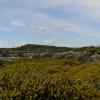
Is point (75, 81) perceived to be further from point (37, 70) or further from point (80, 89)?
point (37, 70)

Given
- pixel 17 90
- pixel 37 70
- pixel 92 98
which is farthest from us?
pixel 37 70

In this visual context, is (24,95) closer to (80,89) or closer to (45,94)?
(45,94)

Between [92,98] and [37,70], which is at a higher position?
[37,70]

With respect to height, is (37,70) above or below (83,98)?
above

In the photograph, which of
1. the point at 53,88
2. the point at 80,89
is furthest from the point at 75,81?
the point at 53,88

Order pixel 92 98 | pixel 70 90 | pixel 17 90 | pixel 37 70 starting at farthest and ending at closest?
pixel 37 70 → pixel 92 98 → pixel 70 90 → pixel 17 90

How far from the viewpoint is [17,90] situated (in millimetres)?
10586

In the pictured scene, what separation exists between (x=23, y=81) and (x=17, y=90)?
65 cm

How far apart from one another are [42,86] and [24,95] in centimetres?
64

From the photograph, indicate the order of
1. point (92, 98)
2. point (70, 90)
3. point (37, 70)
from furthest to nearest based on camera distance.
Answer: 1. point (37, 70)
2. point (92, 98)
3. point (70, 90)

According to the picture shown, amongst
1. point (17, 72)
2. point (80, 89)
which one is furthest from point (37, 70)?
point (80, 89)

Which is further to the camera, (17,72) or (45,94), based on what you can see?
(17,72)

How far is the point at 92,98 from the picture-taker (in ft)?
40.2

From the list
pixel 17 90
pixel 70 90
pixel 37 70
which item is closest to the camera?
pixel 17 90
